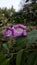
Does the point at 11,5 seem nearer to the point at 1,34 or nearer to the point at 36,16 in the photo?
the point at 36,16

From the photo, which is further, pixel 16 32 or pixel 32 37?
pixel 16 32

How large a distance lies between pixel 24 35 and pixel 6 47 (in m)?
0.09

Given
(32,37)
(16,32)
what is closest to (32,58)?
(32,37)

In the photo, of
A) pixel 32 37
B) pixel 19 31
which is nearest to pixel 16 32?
pixel 19 31

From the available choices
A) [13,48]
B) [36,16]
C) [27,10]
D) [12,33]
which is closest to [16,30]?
[12,33]

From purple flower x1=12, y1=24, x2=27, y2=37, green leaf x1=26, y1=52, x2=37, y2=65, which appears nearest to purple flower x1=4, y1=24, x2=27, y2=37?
purple flower x1=12, y1=24, x2=27, y2=37

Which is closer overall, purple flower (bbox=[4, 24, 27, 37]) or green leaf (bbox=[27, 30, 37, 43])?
green leaf (bbox=[27, 30, 37, 43])

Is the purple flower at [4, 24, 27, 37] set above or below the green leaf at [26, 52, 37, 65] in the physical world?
above

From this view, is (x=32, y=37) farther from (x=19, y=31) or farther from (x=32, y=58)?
(x=19, y=31)

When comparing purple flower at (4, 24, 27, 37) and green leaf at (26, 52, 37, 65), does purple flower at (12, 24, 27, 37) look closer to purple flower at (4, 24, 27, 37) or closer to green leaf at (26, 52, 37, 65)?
purple flower at (4, 24, 27, 37)

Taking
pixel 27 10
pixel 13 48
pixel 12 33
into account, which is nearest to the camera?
pixel 13 48

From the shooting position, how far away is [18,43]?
36.7 inches

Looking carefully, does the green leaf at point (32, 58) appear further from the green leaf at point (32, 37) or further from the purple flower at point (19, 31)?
the purple flower at point (19, 31)

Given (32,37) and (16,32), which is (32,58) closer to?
(32,37)
